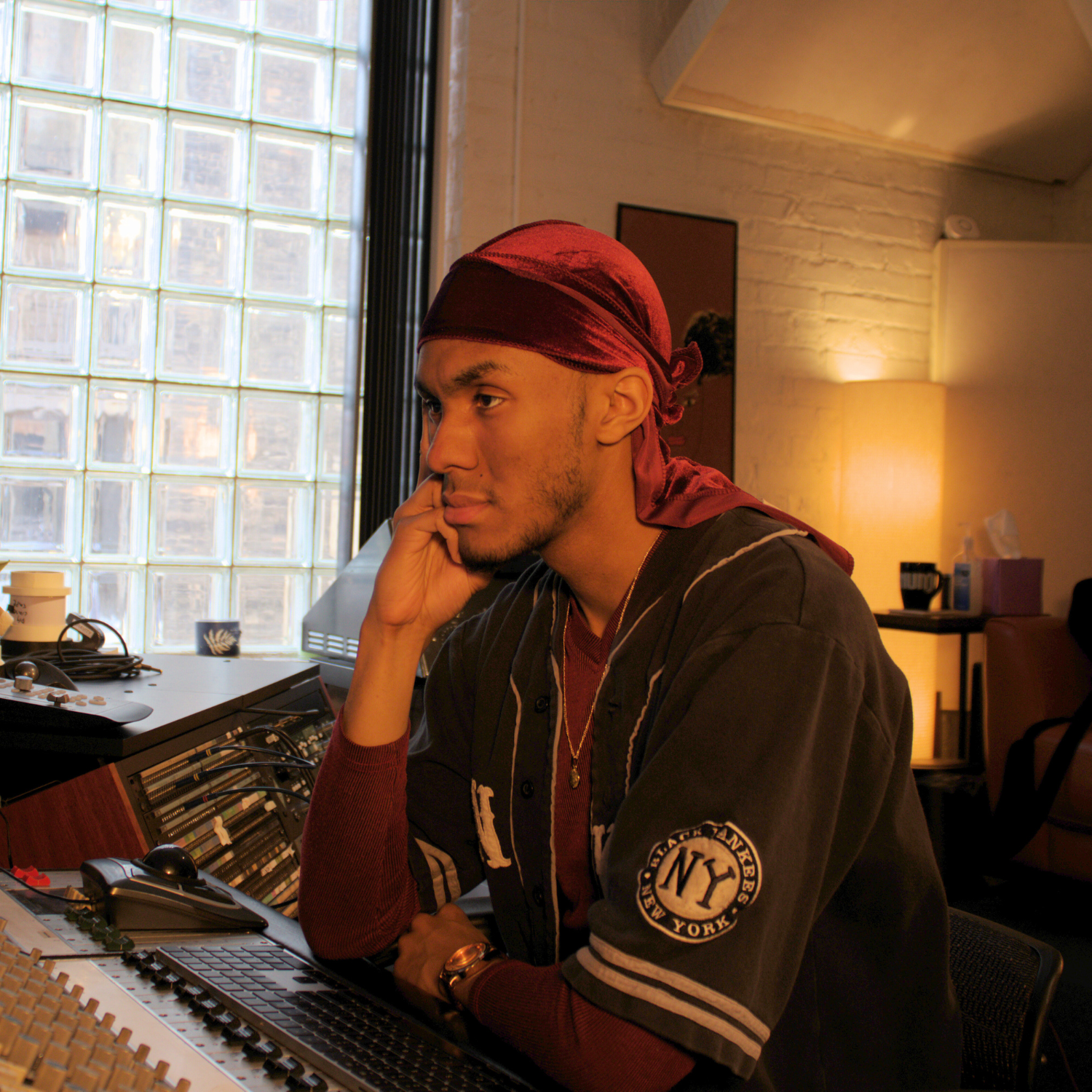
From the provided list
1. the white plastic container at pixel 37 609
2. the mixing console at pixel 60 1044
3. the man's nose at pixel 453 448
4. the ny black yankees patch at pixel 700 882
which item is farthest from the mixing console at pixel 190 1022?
the white plastic container at pixel 37 609

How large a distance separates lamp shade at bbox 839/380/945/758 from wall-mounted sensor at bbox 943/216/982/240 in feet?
A: 2.31

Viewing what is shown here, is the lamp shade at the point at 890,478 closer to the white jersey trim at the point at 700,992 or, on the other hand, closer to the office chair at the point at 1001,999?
the office chair at the point at 1001,999

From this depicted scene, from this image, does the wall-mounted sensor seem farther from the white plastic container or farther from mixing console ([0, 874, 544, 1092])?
mixing console ([0, 874, 544, 1092])

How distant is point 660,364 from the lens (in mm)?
961

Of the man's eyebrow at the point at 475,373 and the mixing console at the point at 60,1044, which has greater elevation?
the man's eyebrow at the point at 475,373

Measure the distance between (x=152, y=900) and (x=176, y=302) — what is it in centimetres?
275

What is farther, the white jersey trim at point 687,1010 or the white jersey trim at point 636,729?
the white jersey trim at point 636,729

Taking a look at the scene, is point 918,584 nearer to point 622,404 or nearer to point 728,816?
point 622,404

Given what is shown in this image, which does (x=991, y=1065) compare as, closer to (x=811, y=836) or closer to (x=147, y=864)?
(x=811, y=836)

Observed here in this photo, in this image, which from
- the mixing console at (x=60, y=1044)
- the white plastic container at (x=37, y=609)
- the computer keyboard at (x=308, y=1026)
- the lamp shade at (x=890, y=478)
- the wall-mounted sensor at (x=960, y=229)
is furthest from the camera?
the wall-mounted sensor at (x=960, y=229)

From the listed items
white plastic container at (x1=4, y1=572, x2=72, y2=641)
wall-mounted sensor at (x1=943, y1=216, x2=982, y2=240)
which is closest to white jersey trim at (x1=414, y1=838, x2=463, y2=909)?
white plastic container at (x1=4, y1=572, x2=72, y2=641)

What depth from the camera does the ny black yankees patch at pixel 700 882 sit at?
0.61m

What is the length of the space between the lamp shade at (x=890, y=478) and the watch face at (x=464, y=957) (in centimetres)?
295

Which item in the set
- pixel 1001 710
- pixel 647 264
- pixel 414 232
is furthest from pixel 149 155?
pixel 1001 710
